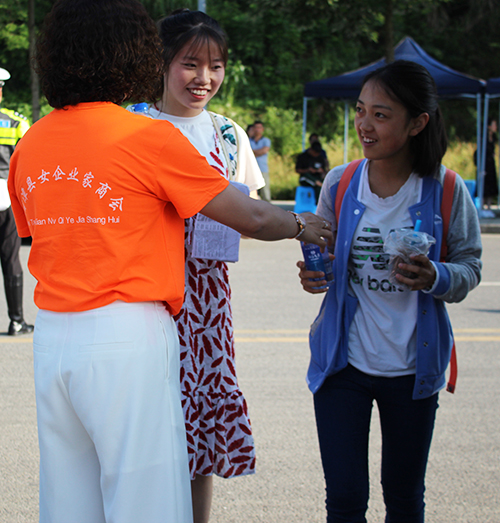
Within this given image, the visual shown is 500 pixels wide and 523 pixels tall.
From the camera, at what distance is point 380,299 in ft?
8.25

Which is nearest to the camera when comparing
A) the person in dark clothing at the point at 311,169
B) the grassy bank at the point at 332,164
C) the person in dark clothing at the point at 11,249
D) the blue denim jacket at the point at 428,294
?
the blue denim jacket at the point at 428,294

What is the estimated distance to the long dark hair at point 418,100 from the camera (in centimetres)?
246

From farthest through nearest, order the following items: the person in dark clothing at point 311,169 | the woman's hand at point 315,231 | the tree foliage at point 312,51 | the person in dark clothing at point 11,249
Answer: the tree foliage at point 312,51 → the person in dark clothing at point 311,169 → the person in dark clothing at point 11,249 → the woman's hand at point 315,231

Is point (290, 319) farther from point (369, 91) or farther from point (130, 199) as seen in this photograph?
point (130, 199)

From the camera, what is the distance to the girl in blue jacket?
244 cm

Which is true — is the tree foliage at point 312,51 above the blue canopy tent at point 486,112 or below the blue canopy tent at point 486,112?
above

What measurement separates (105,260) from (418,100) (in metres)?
1.27

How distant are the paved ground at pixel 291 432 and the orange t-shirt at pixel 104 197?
67.6 inches

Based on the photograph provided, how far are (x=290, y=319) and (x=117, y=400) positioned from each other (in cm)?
482

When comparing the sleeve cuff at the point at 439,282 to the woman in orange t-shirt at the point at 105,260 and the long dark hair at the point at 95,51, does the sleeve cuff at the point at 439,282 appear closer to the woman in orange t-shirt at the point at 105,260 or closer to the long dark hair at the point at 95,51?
the woman in orange t-shirt at the point at 105,260

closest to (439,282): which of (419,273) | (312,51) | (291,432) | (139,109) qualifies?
(419,273)

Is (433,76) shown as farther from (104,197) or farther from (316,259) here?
(104,197)

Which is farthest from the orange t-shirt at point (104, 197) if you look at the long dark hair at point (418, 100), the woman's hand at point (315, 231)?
the long dark hair at point (418, 100)

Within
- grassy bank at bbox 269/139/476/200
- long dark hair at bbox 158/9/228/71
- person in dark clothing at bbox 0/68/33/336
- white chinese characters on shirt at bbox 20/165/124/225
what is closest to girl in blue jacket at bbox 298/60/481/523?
long dark hair at bbox 158/9/228/71
